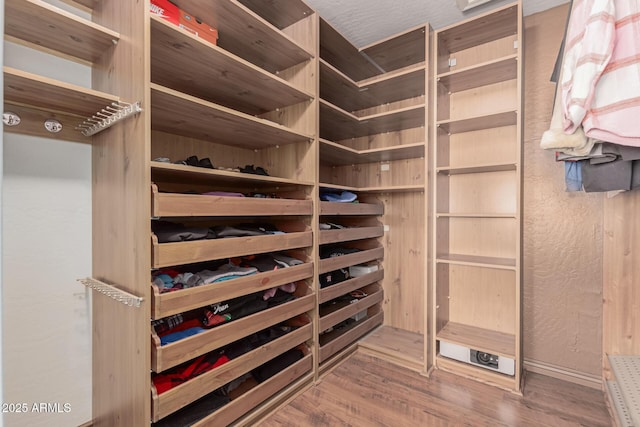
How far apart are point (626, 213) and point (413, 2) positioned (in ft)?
5.67

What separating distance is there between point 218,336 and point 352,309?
1.15 meters

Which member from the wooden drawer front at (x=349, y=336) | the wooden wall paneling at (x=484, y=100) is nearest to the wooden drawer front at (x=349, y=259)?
the wooden drawer front at (x=349, y=336)

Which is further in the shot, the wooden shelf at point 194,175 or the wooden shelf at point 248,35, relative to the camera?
the wooden shelf at point 248,35

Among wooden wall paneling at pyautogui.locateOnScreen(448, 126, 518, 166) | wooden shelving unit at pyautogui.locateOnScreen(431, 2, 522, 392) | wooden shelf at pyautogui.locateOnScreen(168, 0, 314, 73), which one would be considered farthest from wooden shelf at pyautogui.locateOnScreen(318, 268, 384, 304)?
wooden shelf at pyautogui.locateOnScreen(168, 0, 314, 73)

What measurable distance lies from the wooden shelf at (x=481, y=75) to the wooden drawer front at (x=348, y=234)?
3.85ft

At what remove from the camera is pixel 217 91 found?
1731 mm

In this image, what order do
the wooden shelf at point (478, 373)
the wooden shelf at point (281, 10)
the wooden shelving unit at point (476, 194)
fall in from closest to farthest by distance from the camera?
the wooden shelf at point (281, 10) < the wooden shelf at point (478, 373) < the wooden shelving unit at point (476, 194)

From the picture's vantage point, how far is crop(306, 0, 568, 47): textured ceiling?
1.93 meters

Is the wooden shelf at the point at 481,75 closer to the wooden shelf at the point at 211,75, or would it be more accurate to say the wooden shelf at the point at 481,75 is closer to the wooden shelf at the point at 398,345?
the wooden shelf at the point at 211,75

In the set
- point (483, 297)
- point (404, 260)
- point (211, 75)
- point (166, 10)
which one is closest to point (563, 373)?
point (483, 297)

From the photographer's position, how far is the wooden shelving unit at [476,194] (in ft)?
6.45

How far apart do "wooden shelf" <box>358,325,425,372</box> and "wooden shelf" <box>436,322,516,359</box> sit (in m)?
0.22

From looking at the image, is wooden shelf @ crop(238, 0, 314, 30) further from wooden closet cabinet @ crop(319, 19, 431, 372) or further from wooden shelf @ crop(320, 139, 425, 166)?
wooden shelf @ crop(320, 139, 425, 166)

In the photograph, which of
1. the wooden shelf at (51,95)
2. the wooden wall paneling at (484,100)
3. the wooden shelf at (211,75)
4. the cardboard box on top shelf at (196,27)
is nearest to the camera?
the wooden shelf at (51,95)
